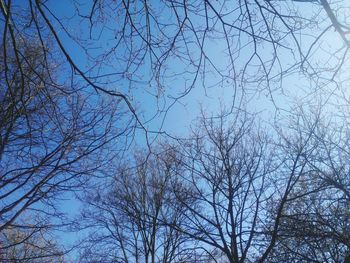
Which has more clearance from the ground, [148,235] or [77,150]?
[148,235]

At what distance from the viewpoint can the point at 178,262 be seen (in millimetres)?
12914

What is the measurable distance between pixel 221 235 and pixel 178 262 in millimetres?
3842

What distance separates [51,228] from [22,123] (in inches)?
77.3

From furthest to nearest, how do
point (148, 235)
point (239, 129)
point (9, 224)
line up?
point (148, 235) < point (239, 129) < point (9, 224)

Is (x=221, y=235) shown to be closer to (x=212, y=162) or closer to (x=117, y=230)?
(x=212, y=162)

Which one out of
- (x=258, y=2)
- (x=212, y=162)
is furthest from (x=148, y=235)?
(x=258, y=2)

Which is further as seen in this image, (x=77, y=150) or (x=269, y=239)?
(x=269, y=239)

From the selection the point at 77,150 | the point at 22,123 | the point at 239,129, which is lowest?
the point at 77,150

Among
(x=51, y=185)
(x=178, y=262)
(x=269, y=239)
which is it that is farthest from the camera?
(x=178, y=262)

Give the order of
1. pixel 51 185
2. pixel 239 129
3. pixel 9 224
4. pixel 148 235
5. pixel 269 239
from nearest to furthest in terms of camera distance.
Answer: pixel 9 224 < pixel 51 185 < pixel 269 239 < pixel 239 129 < pixel 148 235

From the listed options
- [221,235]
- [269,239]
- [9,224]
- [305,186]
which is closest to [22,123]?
[9,224]

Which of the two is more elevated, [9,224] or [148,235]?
[148,235]

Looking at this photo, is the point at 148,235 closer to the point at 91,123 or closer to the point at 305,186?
the point at 305,186

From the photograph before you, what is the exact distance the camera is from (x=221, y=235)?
32.0 ft
